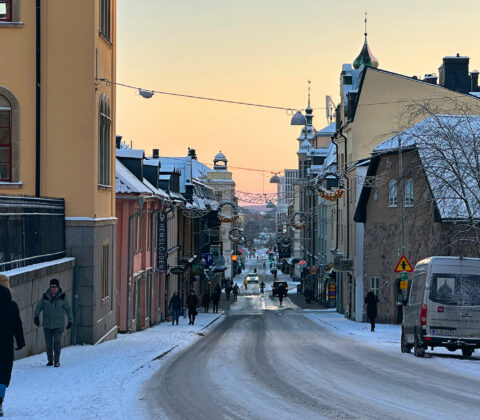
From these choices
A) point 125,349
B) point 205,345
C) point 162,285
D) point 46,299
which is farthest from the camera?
point 162,285

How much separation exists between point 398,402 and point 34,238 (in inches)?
400

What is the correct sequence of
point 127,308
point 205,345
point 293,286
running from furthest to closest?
point 293,286, point 127,308, point 205,345

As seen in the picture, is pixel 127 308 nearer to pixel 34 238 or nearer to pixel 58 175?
pixel 58 175

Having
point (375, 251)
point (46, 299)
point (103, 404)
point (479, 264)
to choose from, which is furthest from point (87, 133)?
point (375, 251)

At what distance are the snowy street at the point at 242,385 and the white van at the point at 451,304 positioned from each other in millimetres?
494

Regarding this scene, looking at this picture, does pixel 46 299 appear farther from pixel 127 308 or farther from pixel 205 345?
pixel 127 308

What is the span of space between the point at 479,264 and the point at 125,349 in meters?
8.15

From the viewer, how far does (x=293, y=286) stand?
116188 mm

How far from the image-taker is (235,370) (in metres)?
16.9

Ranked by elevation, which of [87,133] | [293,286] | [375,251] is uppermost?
[87,133]

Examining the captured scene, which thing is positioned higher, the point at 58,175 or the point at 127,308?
the point at 58,175

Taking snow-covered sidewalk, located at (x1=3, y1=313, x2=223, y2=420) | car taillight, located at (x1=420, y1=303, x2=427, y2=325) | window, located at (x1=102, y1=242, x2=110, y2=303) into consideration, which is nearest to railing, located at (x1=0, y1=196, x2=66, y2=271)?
snow-covered sidewalk, located at (x1=3, y1=313, x2=223, y2=420)

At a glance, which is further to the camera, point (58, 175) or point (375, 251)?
point (375, 251)

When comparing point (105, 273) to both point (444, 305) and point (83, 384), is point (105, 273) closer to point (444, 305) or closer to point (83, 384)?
point (444, 305)
